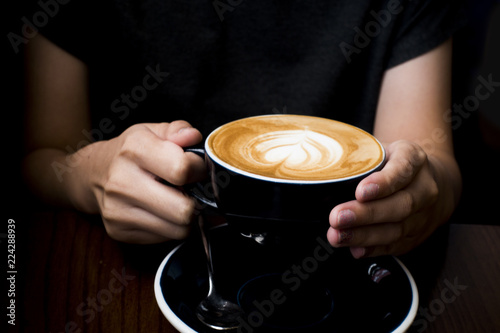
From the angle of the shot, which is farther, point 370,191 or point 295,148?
point 295,148

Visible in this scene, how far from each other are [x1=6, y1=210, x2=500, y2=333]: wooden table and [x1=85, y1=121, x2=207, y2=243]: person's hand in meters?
0.06

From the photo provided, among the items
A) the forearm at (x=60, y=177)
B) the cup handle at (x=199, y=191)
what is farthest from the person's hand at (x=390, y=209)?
the forearm at (x=60, y=177)

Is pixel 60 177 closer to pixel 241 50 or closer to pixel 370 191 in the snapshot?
pixel 241 50

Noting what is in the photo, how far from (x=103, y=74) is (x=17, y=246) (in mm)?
584

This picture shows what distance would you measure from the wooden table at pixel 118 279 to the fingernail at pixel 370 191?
0.60 feet

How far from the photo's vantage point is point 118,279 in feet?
1.98

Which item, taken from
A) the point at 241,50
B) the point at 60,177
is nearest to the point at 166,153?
the point at 60,177

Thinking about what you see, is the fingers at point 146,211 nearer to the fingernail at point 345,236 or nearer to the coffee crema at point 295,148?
the coffee crema at point 295,148

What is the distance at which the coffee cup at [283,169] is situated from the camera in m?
0.46

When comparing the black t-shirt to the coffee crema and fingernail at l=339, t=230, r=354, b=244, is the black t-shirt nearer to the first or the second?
the coffee crema

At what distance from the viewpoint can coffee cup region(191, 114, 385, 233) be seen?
457 millimetres

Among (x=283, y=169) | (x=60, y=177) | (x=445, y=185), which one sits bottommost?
(x=445, y=185)

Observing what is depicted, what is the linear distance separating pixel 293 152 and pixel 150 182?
0.22 m

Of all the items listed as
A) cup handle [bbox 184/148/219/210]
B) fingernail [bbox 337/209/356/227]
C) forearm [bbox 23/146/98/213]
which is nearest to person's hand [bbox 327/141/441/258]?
fingernail [bbox 337/209/356/227]
